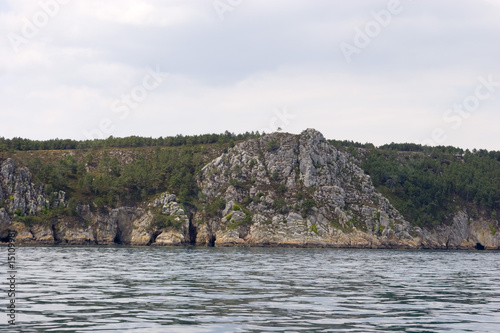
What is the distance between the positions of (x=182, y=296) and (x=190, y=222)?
151 meters

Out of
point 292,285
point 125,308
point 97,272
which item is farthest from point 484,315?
point 97,272

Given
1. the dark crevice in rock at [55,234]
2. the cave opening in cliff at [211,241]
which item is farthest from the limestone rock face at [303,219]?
the dark crevice in rock at [55,234]

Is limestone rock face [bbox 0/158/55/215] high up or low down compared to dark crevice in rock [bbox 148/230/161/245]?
up

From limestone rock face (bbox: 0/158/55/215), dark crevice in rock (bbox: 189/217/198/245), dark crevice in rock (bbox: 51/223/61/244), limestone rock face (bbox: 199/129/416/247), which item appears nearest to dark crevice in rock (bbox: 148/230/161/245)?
dark crevice in rock (bbox: 189/217/198/245)

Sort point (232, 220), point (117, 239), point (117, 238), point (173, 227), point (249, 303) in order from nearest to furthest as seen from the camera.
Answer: point (249, 303) → point (173, 227) → point (117, 239) → point (117, 238) → point (232, 220)

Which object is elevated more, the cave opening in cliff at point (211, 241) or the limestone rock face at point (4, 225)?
the limestone rock face at point (4, 225)

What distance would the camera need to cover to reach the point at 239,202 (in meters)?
194

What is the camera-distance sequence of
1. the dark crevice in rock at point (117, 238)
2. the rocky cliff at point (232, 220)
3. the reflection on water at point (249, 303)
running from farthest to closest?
the dark crevice in rock at point (117, 238) < the rocky cliff at point (232, 220) < the reflection on water at point (249, 303)

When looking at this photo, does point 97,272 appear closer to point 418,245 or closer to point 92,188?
point 92,188

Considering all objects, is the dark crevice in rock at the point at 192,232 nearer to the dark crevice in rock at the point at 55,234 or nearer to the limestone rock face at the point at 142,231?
the limestone rock face at the point at 142,231

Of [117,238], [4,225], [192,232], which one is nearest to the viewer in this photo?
[4,225]

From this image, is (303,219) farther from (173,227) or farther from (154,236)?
Result: (154,236)

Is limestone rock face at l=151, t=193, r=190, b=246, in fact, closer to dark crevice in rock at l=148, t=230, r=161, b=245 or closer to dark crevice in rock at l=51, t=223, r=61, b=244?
dark crevice in rock at l=148, t=230, r=161, b=245

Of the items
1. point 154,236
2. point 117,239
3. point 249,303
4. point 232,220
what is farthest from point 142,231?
point 249,303
